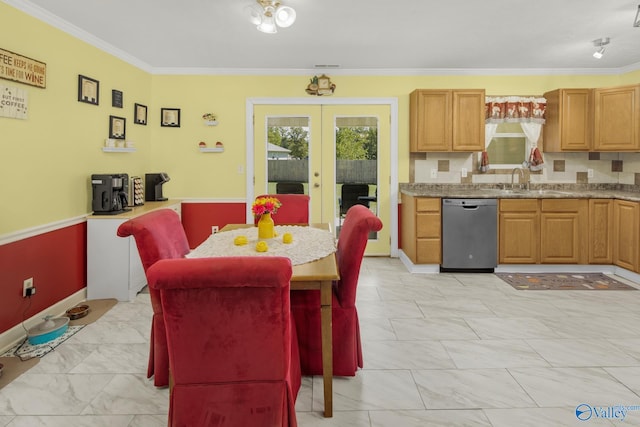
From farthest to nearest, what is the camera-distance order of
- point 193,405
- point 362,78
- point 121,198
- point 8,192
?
point 362,78, point 121,198, point 8,192, point 193,405

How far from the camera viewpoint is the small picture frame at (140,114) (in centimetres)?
467

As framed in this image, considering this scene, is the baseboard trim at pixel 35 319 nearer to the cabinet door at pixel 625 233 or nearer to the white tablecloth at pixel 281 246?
the white tablecloth at pixel 281 246

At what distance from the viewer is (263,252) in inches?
88.6

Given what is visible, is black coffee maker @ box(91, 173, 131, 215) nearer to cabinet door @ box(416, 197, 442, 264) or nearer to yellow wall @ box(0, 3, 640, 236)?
yellow wall @ box(0, 3, 640, 236)

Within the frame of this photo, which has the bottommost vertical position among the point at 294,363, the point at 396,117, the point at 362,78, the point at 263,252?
the point at 294,363

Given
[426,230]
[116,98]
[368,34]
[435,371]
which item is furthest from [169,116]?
[435,371]

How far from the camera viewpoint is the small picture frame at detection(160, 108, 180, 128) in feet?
16.7

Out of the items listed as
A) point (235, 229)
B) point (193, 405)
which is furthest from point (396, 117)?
point (193, 405)

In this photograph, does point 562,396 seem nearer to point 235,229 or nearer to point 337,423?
point 337,423

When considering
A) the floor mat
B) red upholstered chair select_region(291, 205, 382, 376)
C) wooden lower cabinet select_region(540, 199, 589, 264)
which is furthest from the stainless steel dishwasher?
red upholstered chair select_region(291, 205, 382, 376)

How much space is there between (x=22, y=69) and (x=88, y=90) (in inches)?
32.0

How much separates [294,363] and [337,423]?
1.12 ft

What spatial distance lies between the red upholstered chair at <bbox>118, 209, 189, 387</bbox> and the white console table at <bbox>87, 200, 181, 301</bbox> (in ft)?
4.74

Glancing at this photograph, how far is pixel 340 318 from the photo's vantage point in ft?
7.38
